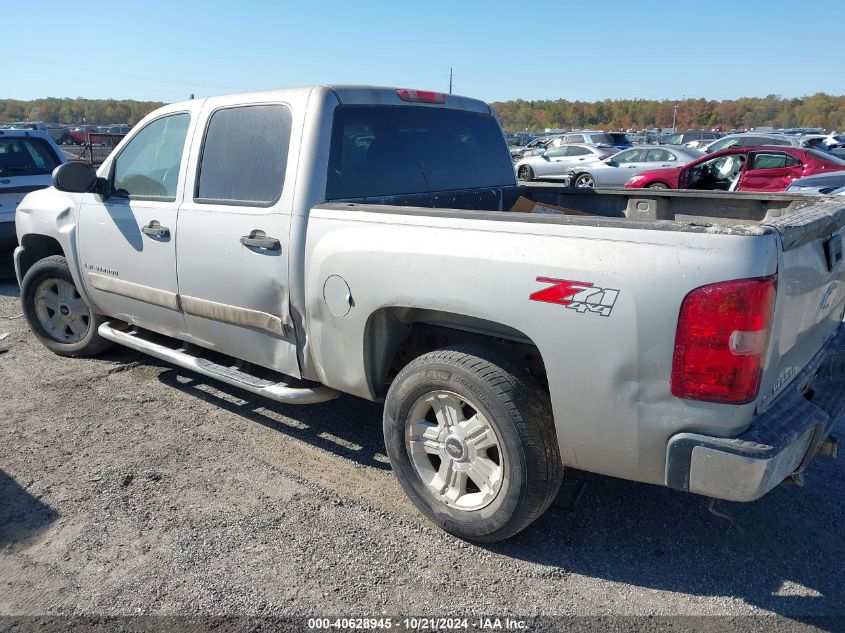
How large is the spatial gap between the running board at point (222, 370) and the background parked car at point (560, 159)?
19920 mm

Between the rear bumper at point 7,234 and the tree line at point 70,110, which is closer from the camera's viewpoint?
the rear bumper at point 7,234

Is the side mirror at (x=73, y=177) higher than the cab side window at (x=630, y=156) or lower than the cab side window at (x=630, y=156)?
higher

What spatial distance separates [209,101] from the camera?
166 inches

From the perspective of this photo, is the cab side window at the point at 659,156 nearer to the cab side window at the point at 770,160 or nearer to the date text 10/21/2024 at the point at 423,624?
the cab side window at the point at 770,160

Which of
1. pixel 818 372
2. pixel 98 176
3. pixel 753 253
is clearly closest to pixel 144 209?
pixel 98 176

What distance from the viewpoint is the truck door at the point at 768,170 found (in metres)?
13.5

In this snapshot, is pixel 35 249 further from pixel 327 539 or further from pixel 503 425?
pixel 503 425

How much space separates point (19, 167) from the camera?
8633 millimetres

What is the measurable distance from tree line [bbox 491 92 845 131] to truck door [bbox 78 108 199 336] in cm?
9969

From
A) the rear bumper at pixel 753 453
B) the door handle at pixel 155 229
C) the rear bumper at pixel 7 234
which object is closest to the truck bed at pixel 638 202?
the door handle at pixel 155 229

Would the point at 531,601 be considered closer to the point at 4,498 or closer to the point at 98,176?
the point at 4,498

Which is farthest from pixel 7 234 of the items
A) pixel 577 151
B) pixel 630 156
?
pixel 577 151

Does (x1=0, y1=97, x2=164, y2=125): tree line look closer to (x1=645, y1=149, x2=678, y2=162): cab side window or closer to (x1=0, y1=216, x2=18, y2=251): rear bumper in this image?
(x1=645, y1=149, x2=678, y2=162): cab side window

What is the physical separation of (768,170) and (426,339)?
494 inches
